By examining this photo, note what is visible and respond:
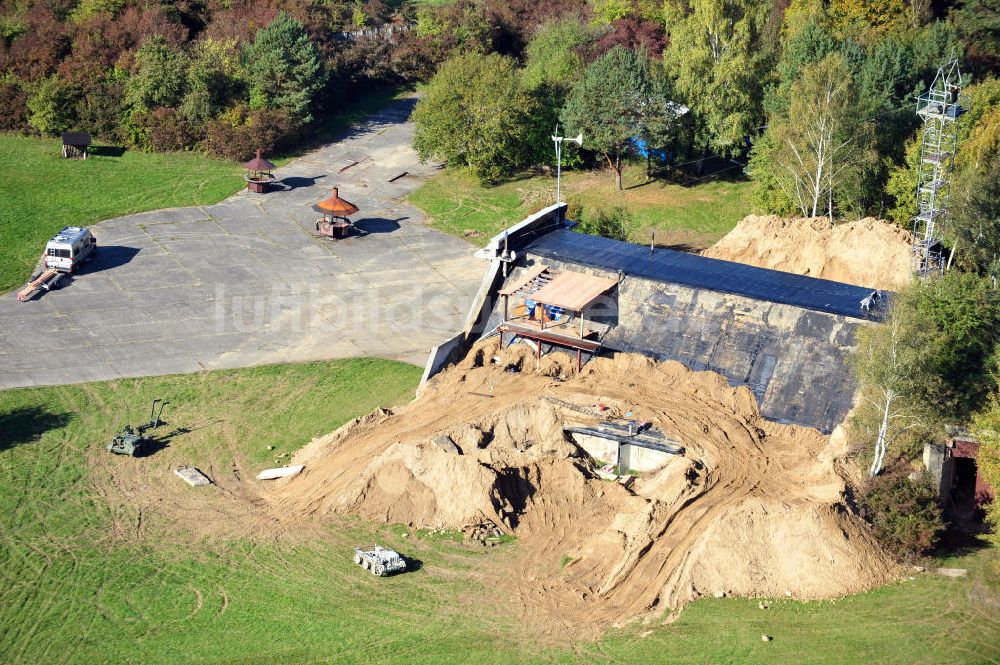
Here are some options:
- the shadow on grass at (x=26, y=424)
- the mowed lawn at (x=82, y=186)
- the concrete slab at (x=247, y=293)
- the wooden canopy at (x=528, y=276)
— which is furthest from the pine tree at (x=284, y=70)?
the shadow on grass at (x=26, y=424)

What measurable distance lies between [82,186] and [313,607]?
45.4 m

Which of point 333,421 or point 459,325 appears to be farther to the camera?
point 459,325

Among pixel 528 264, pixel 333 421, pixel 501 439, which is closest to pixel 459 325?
pixel 528 264

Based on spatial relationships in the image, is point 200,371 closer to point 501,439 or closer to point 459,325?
point 459,325

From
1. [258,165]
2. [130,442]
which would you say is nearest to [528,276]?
[130,442]

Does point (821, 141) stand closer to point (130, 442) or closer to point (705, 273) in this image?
point (705, 273)

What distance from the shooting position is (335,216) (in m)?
64.4

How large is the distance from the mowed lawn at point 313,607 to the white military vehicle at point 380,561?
0.32 metres

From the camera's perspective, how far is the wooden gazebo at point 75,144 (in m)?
72.8

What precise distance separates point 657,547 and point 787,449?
23.1ft

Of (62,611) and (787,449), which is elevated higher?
(787,449)

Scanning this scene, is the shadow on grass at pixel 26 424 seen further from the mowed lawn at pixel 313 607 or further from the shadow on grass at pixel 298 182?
the shadow on grass at pixel 298 182

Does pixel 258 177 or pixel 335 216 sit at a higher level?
pixel 258 177

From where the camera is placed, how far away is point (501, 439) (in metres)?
38.6
